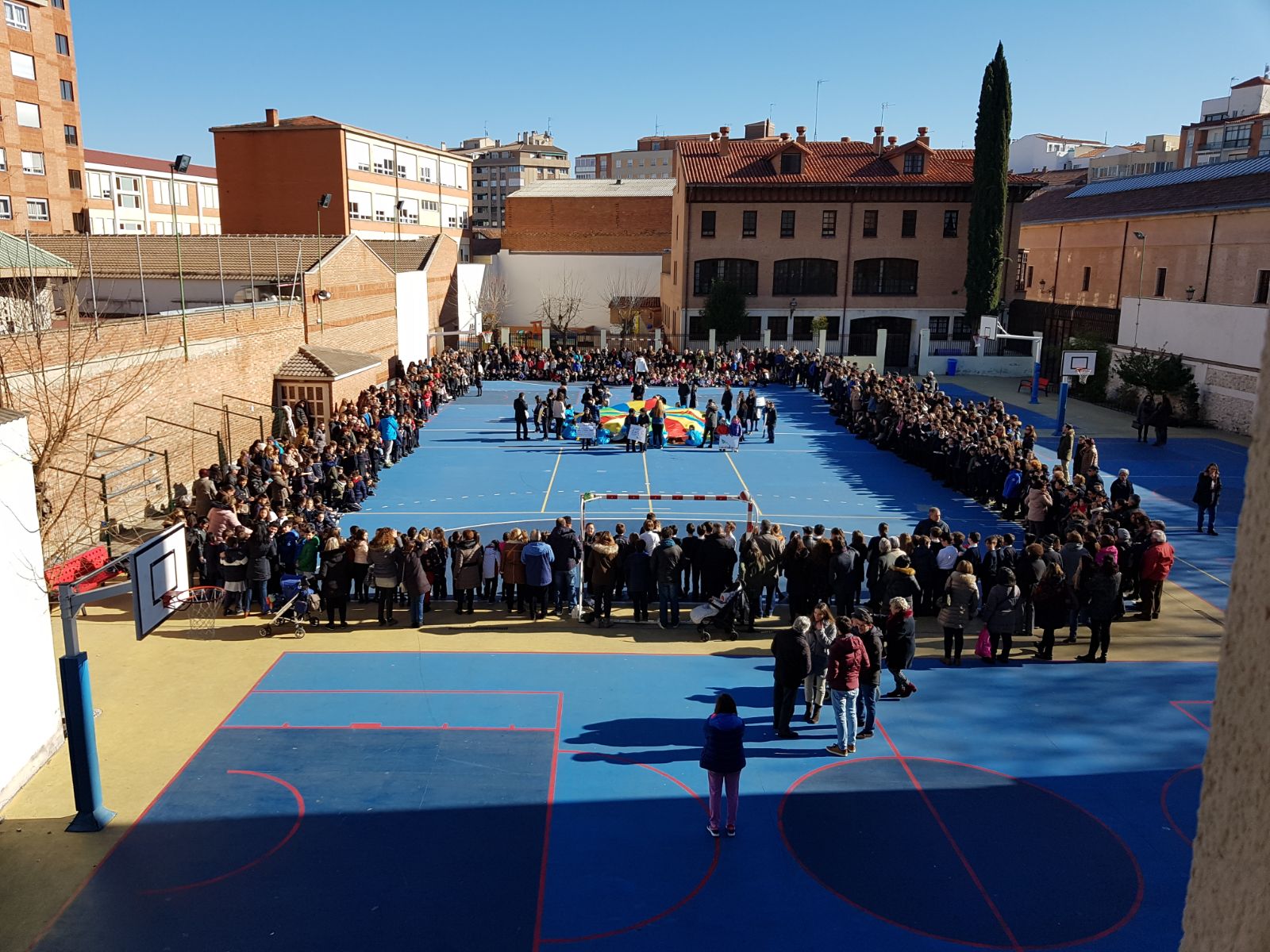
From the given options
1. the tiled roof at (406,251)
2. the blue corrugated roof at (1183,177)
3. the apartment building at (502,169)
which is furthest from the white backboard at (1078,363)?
the apartment building at (502,169)

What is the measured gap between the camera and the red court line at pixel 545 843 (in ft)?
26.6

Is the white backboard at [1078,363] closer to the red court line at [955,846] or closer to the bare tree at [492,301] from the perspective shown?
the red court line at [955,846]

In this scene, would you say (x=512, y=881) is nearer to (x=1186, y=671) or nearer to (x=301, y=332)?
(x=1186, y=671)

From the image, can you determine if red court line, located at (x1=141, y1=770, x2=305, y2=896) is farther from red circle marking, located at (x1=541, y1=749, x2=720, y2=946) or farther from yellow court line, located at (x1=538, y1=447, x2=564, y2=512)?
yellow court line, located at (x1=538, y1=447, x2=564, y2=512)

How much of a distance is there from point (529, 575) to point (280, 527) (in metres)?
4.47

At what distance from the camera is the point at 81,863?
8898 millimetres

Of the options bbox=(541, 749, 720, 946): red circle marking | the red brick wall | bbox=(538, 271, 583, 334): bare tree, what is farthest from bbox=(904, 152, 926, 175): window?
bbox=(541, 749, 720, 946): red circle marking

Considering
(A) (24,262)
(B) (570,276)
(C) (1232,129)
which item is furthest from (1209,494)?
(C) (1232,129)

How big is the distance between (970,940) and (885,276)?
48876 millimetres

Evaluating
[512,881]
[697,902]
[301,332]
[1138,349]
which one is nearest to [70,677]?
[512,881]

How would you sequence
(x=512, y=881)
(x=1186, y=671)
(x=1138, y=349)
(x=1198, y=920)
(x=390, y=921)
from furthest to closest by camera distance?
(x=1138, y=349) → (x=1186, y=671) → (x=512, y=881) → (x=390, y=921) → (x=1198, y=920)

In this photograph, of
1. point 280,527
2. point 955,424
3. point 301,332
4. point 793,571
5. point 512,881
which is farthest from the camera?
point 301,332

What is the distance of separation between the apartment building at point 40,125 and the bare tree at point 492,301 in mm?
21612

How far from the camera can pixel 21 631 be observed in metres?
10.2
